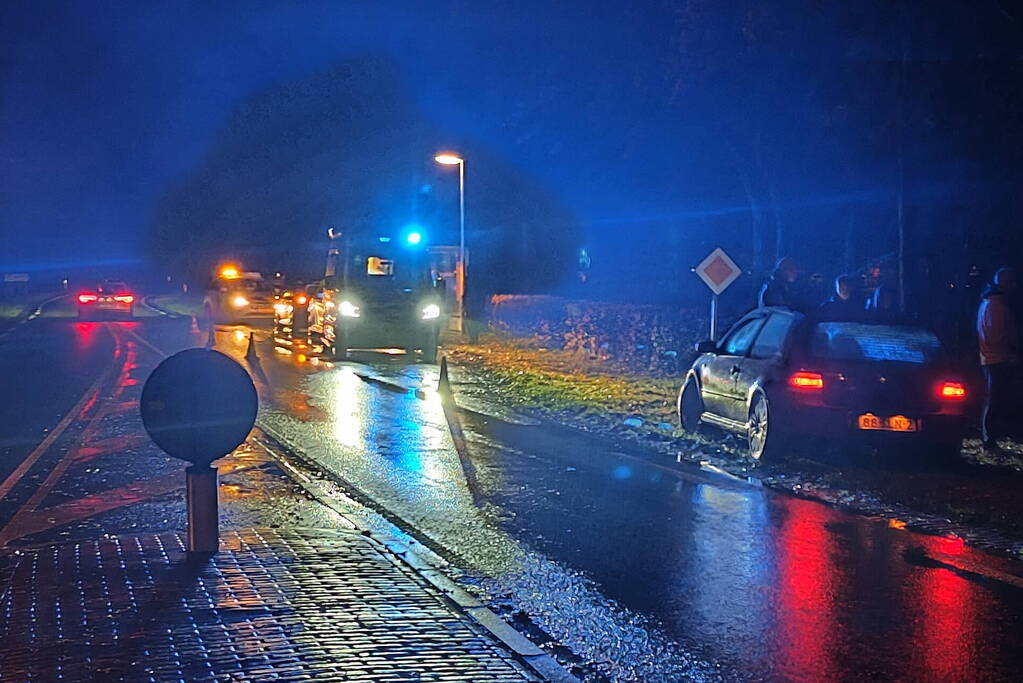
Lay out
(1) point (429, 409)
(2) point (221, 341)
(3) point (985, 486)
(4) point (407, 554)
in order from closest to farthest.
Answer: (4) point (407, 554), (3) point (985, 486), (1) point (429, 409), (2) point (221, 341)

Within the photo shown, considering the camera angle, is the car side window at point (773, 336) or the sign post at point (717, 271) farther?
the sign post at point (717, 271)

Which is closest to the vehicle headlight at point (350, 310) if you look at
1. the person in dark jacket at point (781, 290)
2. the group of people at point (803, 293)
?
the group of people at point (803, 293)

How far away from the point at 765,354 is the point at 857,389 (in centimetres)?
119

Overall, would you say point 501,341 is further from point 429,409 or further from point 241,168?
point 241,168

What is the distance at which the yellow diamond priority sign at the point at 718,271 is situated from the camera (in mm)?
17500

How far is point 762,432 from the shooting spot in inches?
468

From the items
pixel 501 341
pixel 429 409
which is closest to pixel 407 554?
pixel 429 409

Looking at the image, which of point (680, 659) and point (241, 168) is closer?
point (680, 659)

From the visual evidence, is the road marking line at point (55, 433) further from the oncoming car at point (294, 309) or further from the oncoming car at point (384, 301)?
the oncoming car at point (294, 309)

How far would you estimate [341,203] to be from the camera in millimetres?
72250

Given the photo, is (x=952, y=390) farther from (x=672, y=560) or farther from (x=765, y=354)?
(x=672, y=560)

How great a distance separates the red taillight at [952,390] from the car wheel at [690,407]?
3333 mm

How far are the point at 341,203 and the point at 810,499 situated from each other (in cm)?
6407

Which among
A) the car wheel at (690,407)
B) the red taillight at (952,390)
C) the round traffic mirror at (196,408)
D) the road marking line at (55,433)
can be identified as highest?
the round traffic mirror at (196,408)
